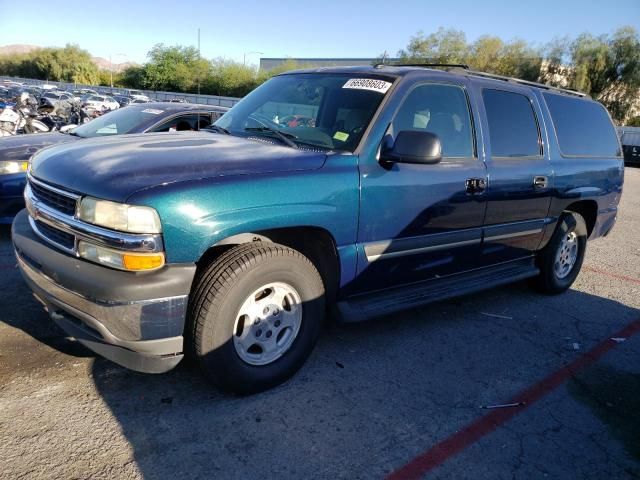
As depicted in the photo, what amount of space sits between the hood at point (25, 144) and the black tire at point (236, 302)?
11.5ft

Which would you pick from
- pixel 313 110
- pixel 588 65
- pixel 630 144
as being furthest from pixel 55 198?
pixel 588 65

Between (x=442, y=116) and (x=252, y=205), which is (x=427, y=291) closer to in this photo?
(x=442, y=116)

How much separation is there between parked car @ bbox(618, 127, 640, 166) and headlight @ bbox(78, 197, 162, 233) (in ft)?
108

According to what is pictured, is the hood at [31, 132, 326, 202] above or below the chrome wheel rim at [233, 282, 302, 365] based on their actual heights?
above

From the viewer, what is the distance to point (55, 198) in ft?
9.29

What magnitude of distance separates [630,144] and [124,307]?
36.8 metres

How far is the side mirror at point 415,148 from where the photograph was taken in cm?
317

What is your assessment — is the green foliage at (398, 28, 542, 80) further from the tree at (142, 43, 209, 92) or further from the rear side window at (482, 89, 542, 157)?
the rear side window at (482, 89, 542, 157)

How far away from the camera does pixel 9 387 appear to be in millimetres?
2924

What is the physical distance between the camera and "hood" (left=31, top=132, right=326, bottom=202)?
2.58m

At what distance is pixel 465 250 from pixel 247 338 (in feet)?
6.35

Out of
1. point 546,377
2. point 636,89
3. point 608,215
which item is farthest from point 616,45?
point 546,377

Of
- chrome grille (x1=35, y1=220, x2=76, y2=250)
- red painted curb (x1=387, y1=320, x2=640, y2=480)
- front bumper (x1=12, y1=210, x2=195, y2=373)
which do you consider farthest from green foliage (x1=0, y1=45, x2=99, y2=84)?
red painted curb (x1=387, y1=320, x2=640, y2=480)

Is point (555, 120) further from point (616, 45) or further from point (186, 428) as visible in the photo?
point (616, 45)
